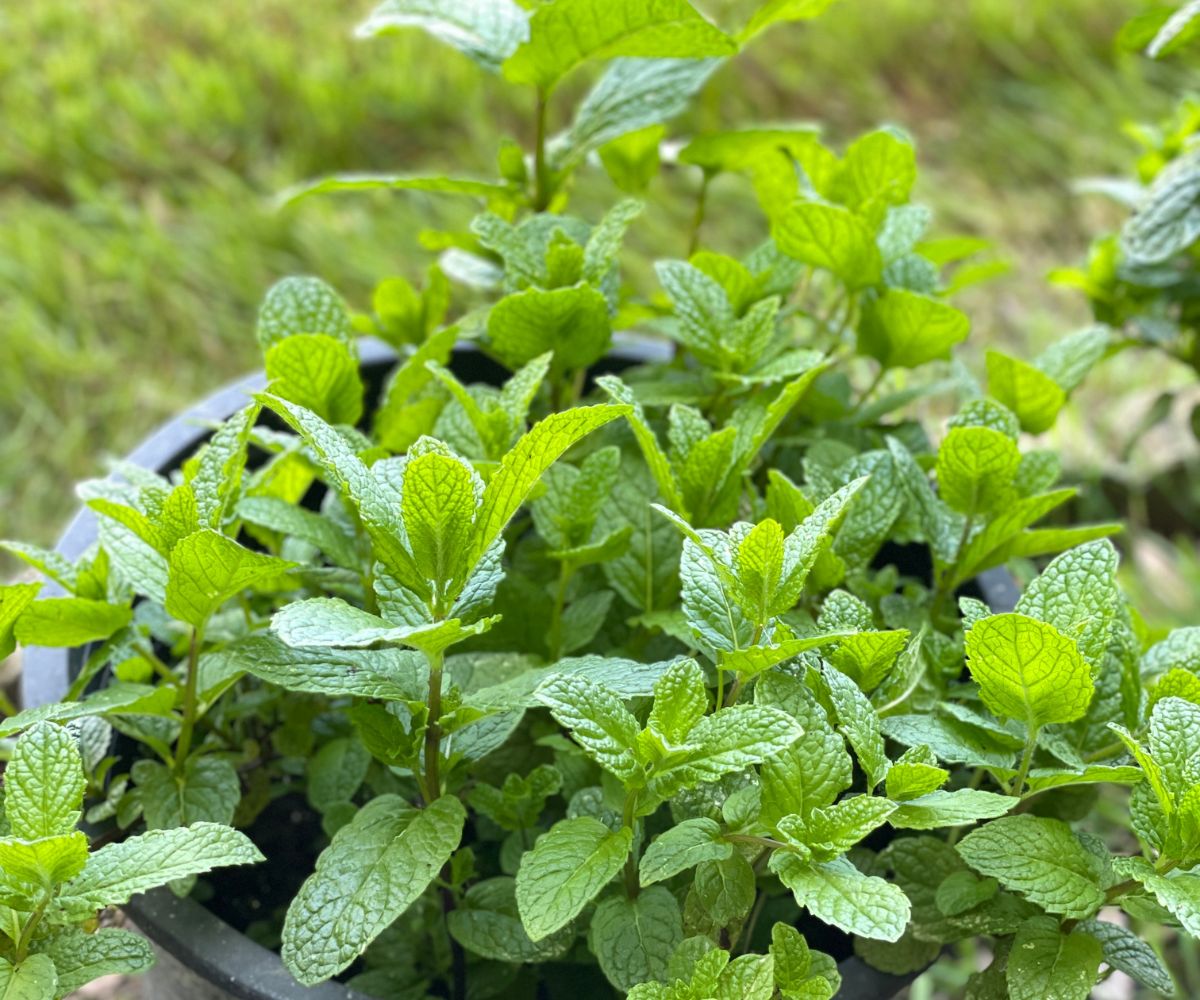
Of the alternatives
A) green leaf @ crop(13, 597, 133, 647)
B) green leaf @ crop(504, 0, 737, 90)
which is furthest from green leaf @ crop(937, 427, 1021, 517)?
green leaf @ crop(13, 597, 133, 647)

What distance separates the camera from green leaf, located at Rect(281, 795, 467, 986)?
69 cm

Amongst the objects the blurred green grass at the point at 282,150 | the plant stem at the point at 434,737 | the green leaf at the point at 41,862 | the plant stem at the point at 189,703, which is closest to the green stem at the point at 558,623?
the plant stem at the point at 434,737

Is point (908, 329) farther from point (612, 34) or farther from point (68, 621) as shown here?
point (68, 621)

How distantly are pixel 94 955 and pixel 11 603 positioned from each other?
207mm

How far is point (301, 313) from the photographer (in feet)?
3.13

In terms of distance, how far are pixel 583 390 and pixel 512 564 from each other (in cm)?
35

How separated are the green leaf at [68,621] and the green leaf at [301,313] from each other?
0.75ft

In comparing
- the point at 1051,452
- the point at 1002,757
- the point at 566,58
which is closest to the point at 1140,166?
the point at 1051,452

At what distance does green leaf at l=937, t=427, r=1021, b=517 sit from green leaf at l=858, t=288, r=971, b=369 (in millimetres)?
132

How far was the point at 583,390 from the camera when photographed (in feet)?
4.34

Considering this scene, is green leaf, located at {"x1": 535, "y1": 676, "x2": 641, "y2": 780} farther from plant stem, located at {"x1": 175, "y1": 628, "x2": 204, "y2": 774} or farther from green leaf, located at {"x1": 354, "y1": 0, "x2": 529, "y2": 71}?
green leaf, located at {"x1": 354, "y1": 0, "x2": 529, "y2": 71}

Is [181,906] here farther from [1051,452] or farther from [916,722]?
[1051,452]

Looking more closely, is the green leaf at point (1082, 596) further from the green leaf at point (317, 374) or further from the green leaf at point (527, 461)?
the green leaf at point (317, 374)

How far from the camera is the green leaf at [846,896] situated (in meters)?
0.63
